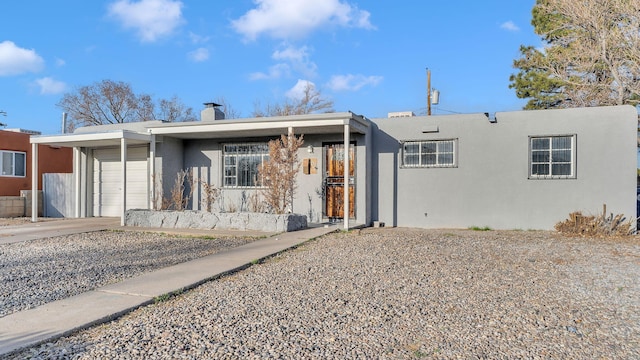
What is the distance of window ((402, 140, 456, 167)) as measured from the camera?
11664 millimetres

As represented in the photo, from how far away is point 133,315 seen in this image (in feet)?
13.5

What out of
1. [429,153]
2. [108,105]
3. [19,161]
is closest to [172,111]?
[108,105]

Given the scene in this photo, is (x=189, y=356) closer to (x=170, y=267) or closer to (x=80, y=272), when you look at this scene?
(x=170, y=267)

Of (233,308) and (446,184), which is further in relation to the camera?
(446,184)

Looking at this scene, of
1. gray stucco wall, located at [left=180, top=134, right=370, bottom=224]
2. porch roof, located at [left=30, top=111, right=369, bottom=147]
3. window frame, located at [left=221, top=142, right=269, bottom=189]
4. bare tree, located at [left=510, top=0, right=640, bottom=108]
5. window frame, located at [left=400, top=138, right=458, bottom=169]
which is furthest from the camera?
window frame, located at [left=221, top=142, right=269, bottom=189]

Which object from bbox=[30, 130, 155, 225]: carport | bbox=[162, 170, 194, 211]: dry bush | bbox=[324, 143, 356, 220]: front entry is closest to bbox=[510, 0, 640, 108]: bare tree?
bbox=[324, 143, 356, 220]: front entry

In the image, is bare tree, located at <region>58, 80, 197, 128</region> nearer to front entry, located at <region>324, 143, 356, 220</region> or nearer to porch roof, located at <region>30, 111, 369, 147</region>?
porch roof, located at <region>30, 111, 369, 147</region>

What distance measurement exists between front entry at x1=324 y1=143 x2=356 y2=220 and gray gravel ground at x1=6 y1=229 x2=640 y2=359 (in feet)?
16.8

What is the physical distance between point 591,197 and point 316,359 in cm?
1028

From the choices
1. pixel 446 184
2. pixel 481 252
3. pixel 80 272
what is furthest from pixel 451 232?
pixel 80 272

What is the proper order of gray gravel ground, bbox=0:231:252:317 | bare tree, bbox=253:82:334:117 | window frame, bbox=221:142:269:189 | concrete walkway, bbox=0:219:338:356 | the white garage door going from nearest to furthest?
concrete walkway, bbox=0:219:338:356 → gray gravel ground, bbox=0:231:252:317 → window frame, bbox=221:142:269:189 → the white garage door → bare tree, bbox=253:82:334:117

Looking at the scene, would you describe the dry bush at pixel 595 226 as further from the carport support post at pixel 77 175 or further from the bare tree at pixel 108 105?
the bare tree at pixel 108 105

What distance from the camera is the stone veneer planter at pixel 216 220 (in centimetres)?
1044

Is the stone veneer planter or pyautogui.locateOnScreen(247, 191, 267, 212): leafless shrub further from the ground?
pyautogui.locateOnScreen(247, 191, 267, 212): leafless shrub
